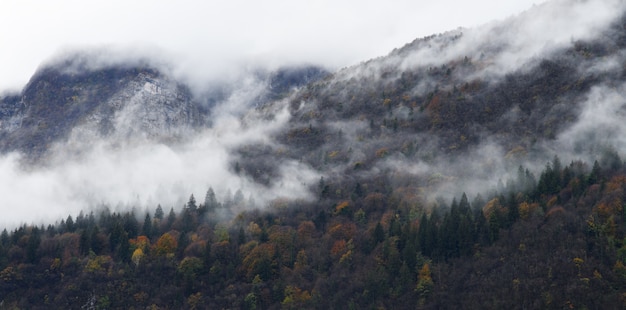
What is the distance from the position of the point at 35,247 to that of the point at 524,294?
11974 cm

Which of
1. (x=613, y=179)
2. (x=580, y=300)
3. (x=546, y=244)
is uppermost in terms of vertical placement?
(x=613, y=179)

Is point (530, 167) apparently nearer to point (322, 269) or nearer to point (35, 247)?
point (322, 269)

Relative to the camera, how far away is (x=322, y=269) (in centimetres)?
14350

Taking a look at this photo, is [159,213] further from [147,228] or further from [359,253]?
[359,253]

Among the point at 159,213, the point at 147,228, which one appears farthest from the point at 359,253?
the point at 159,213

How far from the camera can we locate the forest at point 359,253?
376 ft

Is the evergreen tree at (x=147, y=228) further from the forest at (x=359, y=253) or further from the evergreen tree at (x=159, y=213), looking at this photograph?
the evergreen tree at (x=159, y=213)

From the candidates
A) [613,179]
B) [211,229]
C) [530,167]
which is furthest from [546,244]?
[211,229]

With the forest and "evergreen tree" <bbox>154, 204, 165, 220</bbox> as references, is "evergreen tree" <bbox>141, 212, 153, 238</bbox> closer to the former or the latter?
the forest

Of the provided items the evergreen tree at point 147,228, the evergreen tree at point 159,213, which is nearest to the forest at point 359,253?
the evergreen tree at point 147,228

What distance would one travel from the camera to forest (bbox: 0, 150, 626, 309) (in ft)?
376

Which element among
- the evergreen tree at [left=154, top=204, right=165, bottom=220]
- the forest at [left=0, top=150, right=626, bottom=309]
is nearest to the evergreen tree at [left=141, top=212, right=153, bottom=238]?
the forest at [left=0, top=150, right=626, bottom=309]

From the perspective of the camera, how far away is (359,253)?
144625mm

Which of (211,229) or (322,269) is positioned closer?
(322,269)
